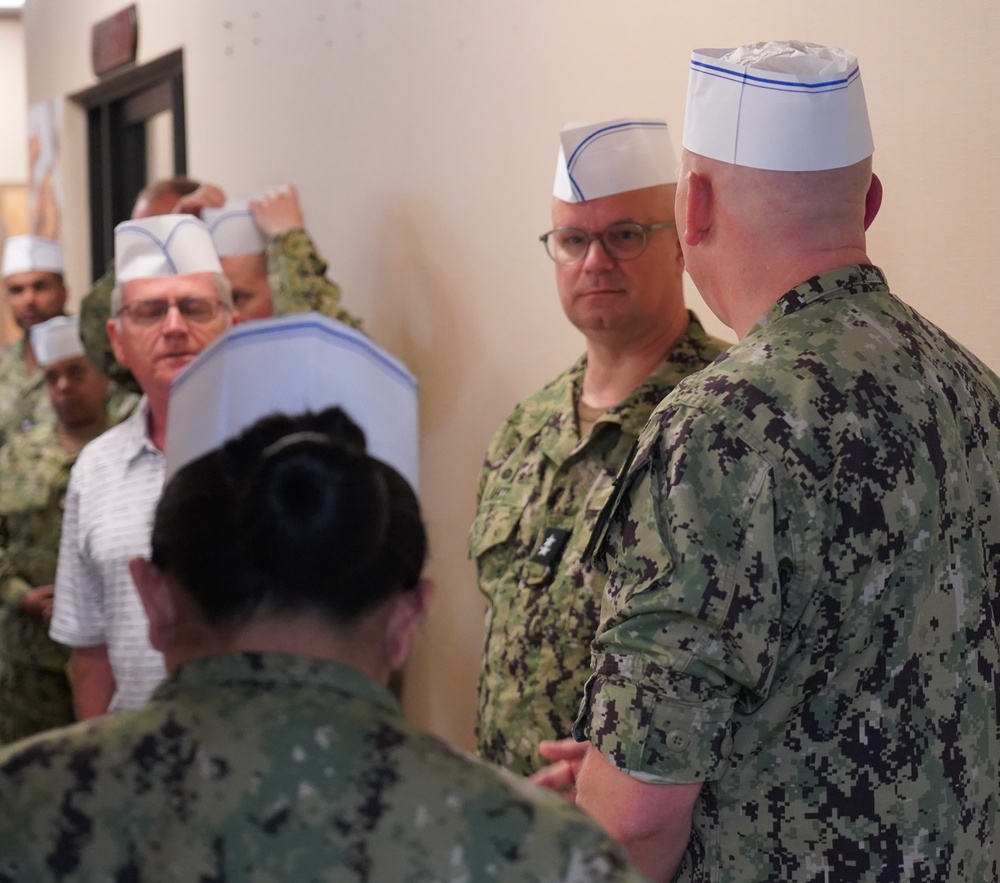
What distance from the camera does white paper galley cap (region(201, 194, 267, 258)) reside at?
10.3 ft

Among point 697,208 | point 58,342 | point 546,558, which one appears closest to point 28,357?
point 58,342

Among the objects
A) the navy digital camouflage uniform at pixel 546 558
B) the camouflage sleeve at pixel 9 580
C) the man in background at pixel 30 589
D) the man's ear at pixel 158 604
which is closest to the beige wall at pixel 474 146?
the navy digital camouflage uniform at pixel 546 558

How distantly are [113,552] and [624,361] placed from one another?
0.99m

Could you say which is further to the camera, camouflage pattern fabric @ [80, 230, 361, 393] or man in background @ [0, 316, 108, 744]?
man in background @ [0, 316, 108, 744]

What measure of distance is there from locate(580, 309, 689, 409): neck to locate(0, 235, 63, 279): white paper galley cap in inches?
117

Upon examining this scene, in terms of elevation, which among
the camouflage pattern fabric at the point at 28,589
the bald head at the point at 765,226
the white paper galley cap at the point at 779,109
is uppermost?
the white paper galley cap at the point at 779,109

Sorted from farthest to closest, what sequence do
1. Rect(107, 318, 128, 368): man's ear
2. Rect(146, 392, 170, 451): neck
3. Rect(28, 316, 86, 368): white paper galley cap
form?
Rect(28, 316, 86, 368): white paper galley cap, Rect(107, 318, 128, 368): man's ear, Rect(146, 392, 170, 451): neck

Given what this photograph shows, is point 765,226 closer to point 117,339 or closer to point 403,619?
point 403,619

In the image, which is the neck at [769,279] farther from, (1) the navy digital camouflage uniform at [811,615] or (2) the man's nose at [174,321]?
(2) the man's nose at [174,321]

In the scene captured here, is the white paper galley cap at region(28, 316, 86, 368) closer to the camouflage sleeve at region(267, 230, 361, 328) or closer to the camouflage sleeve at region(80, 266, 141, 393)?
the camouflage sleeve at region(80, 266, 141, 393)

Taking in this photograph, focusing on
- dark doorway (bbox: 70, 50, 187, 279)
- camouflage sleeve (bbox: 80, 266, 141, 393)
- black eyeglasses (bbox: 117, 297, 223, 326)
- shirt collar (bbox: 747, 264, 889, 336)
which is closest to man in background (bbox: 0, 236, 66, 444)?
dark doorway (bbox: 70, 50, 187, 279)

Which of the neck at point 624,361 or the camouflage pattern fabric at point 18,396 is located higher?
the neck at point 624,361

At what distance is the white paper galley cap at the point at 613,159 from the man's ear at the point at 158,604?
1.43 meters

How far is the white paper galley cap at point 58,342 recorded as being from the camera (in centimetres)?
348
